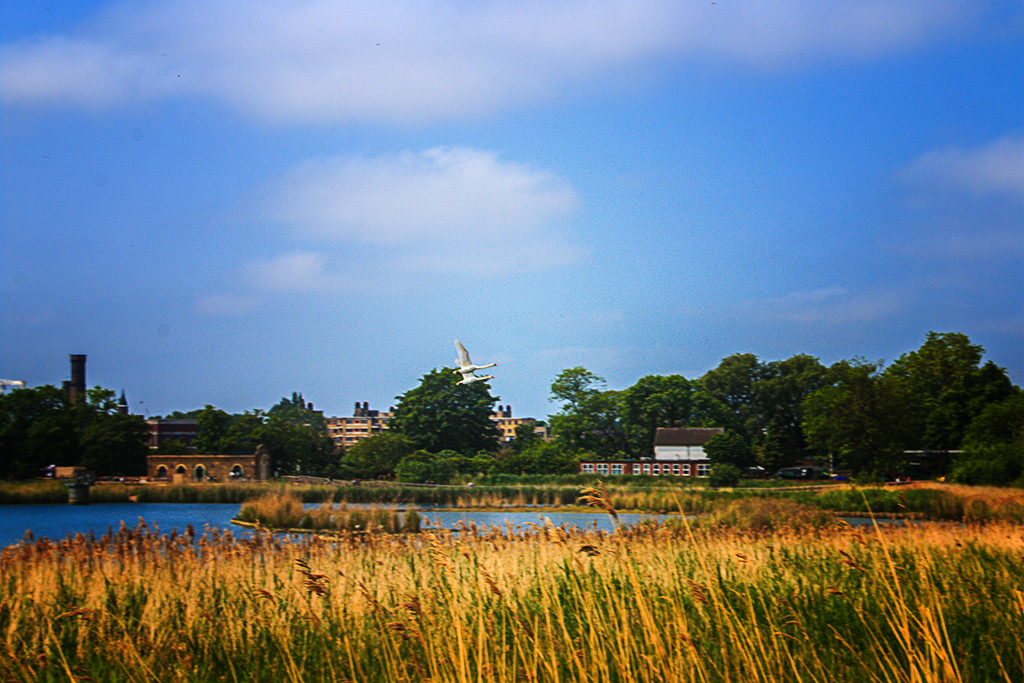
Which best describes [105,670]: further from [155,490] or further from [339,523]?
[155,490]

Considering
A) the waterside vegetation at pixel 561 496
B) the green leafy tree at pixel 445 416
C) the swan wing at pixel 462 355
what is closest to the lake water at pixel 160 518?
the waterside vegetation at pixel 561 496

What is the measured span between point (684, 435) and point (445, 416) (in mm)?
21216

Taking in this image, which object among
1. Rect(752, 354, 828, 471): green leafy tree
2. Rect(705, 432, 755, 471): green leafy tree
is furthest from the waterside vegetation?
Rect(752, 354, 828, 471): green leafy tree

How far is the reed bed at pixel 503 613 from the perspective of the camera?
3719mm

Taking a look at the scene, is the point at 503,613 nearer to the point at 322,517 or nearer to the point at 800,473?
the point at 322,517

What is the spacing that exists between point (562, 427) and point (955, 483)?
3974 centimetres

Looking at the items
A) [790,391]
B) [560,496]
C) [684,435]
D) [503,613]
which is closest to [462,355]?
[503,613]

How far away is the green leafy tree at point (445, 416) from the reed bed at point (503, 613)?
210ft

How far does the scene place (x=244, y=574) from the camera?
7.62 meters

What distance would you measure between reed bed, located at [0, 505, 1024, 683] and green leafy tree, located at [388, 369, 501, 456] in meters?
63.9

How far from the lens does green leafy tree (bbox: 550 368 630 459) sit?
73125 millimetres

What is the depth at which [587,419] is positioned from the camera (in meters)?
74.7

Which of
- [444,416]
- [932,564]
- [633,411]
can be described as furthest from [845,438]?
[932,564]

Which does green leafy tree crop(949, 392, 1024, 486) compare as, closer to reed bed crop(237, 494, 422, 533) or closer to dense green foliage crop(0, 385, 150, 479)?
reed bed crop(237, 494, 422, 533)
